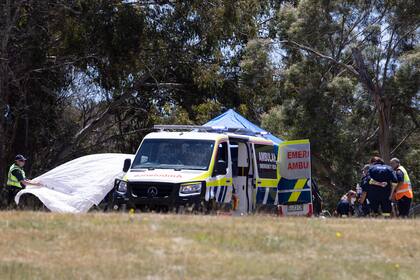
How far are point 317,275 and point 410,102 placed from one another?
24254mm

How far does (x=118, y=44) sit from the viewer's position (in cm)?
2741

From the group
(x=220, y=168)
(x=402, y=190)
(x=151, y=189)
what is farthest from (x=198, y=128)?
(x=402, y=190)

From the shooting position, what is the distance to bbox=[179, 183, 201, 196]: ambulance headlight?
1555 centimetres

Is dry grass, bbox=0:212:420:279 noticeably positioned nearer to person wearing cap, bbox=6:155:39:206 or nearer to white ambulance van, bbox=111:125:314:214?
white ambulance van, bbox=111:125:314:214

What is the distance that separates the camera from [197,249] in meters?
10.4

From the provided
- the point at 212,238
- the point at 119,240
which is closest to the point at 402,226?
the point at 212,238

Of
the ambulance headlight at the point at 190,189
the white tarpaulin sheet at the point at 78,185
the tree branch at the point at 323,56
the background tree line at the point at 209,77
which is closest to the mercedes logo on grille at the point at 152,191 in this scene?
the ambulance headlight at the point at 190,189

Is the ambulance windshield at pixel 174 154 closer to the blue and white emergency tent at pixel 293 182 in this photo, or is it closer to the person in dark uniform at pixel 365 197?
the blue and white emergency tent at pixel 293 182

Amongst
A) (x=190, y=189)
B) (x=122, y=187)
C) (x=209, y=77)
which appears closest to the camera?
(x=190, y=189)

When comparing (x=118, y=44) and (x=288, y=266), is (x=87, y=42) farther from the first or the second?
(x=288, y=266)

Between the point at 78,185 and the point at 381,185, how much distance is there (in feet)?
23.7

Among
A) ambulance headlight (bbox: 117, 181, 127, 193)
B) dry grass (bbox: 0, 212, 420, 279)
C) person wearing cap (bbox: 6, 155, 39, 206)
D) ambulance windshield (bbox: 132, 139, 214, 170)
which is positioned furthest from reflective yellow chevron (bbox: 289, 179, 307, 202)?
dry grass (bbox: 0, 212, 420, 279)

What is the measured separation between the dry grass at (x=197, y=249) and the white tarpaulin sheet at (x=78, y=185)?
20.7 ft

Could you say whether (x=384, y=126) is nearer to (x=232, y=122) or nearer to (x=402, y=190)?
(x=232, y=122)
